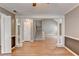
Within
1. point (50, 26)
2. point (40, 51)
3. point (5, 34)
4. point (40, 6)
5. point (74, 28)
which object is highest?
point (40, 6)

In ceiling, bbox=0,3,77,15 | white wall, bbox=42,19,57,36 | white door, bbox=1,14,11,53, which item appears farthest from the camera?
white wall, bbox=42,19,57,36

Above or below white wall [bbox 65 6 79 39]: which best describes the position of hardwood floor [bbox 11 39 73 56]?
below

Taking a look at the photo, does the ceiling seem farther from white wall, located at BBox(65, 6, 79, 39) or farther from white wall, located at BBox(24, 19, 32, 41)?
white wall, located at BBox(24, 19, 32, 41)

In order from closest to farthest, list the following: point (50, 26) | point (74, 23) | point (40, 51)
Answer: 1. point (74, 23)
2. point (40, 51)
3. point (50, 26)

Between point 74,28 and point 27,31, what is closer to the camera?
point 74,28

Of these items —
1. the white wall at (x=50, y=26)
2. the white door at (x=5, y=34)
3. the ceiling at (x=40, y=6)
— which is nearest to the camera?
the ceiling at (x=40, y=6)

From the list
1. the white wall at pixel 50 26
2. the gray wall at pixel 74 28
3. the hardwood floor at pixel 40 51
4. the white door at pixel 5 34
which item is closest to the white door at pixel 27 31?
the hardwood floor at pixel 40 51

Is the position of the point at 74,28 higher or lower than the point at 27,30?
higher

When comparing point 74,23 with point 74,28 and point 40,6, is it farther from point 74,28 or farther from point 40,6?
point 40,6

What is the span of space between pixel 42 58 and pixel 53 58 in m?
0.12

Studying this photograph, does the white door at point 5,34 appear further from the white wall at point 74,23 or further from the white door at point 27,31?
the white door at point 27,31

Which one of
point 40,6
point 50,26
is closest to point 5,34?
point 40,6

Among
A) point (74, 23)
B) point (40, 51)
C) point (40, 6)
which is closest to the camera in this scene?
point (40, 6)

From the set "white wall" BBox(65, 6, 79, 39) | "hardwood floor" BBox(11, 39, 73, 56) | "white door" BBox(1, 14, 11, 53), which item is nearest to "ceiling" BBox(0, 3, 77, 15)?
"white wall" BBox(65, 6, 79, 39)
